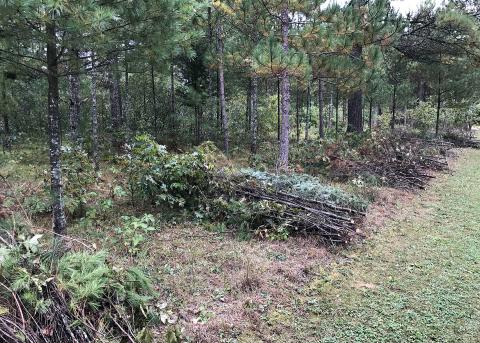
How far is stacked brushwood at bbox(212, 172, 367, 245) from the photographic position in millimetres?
5004

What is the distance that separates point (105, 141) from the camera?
1095 centimetres

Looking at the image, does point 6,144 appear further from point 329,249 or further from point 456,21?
point 456,21

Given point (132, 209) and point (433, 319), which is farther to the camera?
point (132, 209)

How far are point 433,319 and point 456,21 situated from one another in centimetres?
929

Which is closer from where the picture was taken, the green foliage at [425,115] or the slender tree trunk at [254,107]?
the slender tree trunk at [254,107]

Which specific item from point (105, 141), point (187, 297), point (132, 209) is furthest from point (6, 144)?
point (187, 297)

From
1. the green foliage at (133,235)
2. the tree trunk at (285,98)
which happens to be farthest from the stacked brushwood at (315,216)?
the tree trunk at (285,98)

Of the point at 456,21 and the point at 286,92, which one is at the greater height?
the point at 456,21

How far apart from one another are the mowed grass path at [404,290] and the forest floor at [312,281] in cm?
1

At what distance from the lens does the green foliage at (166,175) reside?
5.53 meters

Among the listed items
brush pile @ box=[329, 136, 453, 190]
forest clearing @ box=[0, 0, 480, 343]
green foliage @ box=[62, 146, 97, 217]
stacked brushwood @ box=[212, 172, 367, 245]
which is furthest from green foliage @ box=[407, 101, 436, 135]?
green foliage @ box=[62, 146, 97, 217]

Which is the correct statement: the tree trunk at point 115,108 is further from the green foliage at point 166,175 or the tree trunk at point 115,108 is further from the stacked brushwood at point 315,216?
the stacked brushwood at point 315,216

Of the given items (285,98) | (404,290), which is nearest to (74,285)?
(404,290)

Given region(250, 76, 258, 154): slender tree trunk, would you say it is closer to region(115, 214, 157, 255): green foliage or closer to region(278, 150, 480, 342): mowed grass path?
region(278, 150, 480, 342): mowed grass path
